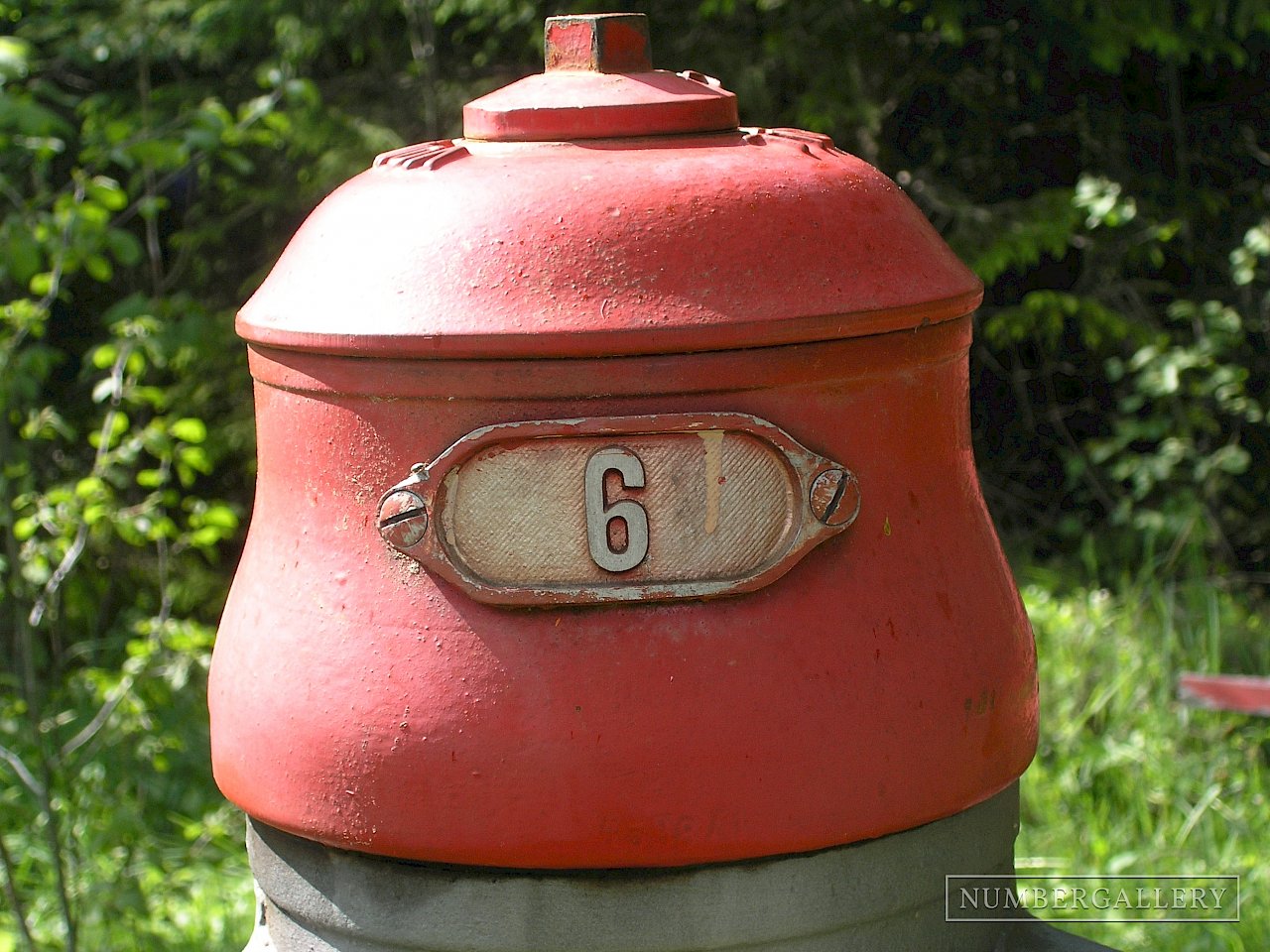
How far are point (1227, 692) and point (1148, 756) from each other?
24 cm

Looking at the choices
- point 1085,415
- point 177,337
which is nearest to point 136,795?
point 177,337

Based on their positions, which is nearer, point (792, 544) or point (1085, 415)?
point (792, 544)

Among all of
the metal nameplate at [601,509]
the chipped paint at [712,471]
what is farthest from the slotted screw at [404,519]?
the chipped paint at [712,471]

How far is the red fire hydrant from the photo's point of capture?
1.49 meters

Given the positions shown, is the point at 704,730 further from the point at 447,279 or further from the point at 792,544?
the point at 447,279

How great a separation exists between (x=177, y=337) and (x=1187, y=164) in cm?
294

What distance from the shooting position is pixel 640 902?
1.53 m

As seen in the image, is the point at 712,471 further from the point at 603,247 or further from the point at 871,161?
the point at 871,161

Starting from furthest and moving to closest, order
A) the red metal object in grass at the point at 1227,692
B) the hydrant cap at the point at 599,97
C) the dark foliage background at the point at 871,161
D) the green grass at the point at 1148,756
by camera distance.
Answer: the dark foliage background at the point at 871,161
the red metal object in grass at the point at 1227,692
the green grass at the point at 1148,756
the hydrant cap at the point at 599,97

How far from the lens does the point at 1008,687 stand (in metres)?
1.70

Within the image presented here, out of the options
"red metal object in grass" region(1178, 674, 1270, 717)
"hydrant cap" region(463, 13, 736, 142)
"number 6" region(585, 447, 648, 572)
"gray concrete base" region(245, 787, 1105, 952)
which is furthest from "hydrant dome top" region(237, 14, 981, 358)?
"red metal object in grass" region(1178, 674, 1270, 717)

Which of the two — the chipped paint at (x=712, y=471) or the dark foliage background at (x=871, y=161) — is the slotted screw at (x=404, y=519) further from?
the dark foliage background at (x=871, y=161)

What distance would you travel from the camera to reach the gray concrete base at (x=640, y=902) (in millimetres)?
1533

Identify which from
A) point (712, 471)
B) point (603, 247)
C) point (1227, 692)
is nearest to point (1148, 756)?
point (1227, 692)
